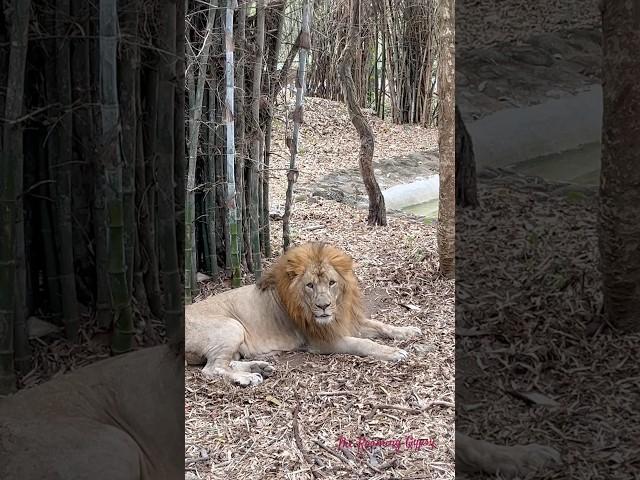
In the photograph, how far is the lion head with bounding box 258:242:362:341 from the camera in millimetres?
4891

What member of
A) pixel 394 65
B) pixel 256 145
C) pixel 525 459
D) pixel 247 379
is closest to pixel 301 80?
pixel 256 145

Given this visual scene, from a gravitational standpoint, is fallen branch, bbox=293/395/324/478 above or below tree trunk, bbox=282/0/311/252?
below

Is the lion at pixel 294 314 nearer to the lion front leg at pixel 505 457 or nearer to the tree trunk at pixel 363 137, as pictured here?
the tree trunk at pixel 363 137

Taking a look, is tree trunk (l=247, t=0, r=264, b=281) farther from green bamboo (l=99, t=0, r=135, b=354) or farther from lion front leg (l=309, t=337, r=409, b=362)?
green bamboo (l=99, t=0, r=135, b=354)

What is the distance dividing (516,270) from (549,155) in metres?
0.22

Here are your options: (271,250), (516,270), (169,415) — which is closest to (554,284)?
(516,270)

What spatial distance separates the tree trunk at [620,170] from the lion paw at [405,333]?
380 centimetres

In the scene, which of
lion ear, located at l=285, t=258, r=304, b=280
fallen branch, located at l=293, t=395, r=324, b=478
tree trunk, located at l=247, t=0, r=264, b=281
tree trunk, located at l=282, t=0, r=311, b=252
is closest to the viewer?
fallen branch, located at l=293, t=395, r=324, b=478

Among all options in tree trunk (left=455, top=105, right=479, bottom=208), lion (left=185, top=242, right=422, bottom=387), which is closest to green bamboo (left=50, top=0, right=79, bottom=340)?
tree trunk (left=455, top=105, right=479, bottom=208)

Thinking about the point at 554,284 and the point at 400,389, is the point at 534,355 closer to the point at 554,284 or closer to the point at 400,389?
the point at 554,284

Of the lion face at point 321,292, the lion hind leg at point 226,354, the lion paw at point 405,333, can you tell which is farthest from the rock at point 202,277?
the lion paw at point 405,333

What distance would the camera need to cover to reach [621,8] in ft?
4.33

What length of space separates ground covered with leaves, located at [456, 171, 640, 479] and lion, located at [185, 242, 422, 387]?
3.33 meters

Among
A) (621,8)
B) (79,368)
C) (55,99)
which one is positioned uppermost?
(621,8)
